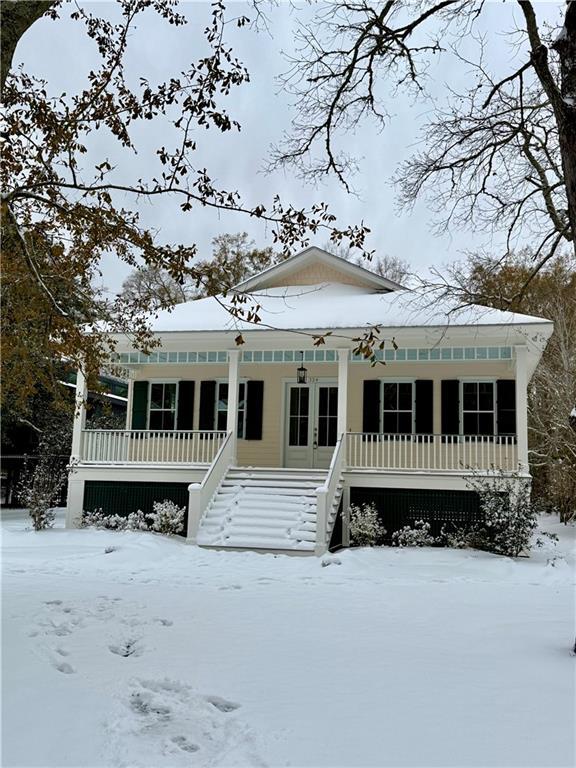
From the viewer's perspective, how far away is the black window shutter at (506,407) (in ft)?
48.2

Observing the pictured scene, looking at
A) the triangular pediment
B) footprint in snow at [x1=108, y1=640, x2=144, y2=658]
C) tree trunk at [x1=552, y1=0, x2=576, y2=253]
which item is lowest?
footprint in snow at [x1=108, y1=640, x2=144, y2=658]

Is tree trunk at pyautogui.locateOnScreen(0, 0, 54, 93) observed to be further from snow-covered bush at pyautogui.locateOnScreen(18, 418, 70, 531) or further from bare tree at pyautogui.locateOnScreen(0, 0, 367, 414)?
snow-covered bush at pyautogui.locateOnScreen(18, 418, 70, 531)

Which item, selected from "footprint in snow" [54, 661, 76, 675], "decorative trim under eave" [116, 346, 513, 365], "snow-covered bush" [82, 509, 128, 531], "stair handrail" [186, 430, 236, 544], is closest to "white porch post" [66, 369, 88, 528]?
"snow-covered bush" [82, 509, 128, 531]

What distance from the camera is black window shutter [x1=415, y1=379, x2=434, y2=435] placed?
1534cm

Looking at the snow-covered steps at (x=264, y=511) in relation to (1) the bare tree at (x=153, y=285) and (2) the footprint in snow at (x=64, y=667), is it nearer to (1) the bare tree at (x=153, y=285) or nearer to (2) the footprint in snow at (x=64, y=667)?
(2) the footprint in snow at (x=64, y=667)

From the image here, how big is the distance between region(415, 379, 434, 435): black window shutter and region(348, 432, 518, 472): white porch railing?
1.89 ft

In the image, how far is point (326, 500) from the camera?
12.3 metres

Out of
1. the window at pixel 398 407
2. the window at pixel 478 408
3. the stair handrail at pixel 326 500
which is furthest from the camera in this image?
the window at pixel 398 407

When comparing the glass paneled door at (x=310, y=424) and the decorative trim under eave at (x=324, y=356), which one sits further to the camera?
the glass paneled door at (x=310, y=424)

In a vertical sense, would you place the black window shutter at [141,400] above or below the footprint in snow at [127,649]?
above

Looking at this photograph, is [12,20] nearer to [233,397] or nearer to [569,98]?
[569,98]

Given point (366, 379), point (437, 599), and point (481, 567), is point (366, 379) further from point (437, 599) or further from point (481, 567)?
point (437, 599)

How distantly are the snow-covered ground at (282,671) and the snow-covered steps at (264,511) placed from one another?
8.54 ft

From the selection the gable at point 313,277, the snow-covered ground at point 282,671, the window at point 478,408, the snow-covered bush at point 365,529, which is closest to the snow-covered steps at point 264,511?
the snow-covered bush at point 365,529
